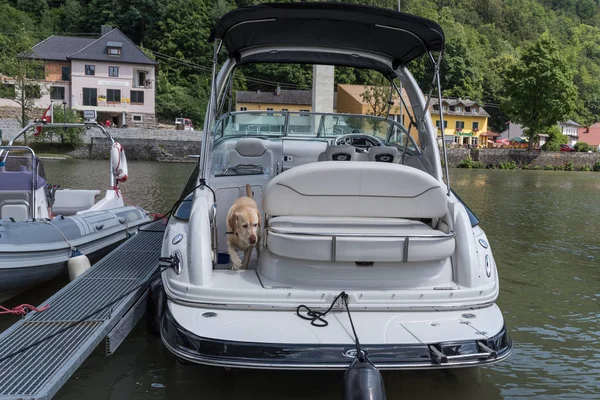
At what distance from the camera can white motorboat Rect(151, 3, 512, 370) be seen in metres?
3.56

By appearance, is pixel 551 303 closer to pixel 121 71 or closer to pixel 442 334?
pixel 442 334

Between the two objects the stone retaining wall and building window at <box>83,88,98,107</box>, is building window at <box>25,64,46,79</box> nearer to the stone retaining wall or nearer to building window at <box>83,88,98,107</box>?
building window at <box>83,88,98,107</box>

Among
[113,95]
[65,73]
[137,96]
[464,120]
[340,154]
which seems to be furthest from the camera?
[464,120]

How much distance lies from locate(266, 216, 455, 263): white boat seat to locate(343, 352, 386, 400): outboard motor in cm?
90

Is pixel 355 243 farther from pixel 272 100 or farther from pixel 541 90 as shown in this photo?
pixel 272 100

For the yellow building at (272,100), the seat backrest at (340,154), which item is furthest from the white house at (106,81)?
the seat backrest at (340,154)

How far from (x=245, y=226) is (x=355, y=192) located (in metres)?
0.96

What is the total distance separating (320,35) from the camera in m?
5.34

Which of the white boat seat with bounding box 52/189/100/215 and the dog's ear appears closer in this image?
the dog's ear

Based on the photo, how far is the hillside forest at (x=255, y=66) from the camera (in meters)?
56.5

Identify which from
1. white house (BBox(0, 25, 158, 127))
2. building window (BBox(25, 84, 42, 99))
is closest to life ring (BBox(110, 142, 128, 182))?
building window (BBox(25, 84, 42, 99))

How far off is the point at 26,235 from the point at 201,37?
7258cm

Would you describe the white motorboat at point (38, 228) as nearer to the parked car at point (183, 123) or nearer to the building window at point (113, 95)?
the parked car at point (183, 123)

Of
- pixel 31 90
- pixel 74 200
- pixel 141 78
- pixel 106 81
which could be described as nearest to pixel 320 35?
pixel 74 200
